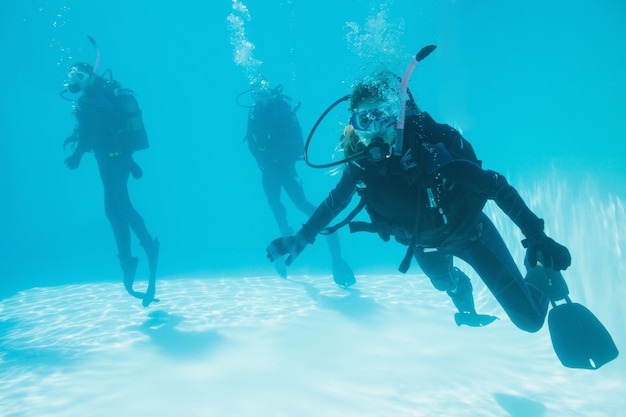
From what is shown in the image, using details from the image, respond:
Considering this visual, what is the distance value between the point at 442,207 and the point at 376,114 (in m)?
0.94

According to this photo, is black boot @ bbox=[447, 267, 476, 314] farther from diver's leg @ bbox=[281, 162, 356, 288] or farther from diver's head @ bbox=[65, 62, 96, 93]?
diver's head @ bbox=[65, 62, 96, 93]

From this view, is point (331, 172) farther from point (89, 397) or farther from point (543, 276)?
point (89, 397)

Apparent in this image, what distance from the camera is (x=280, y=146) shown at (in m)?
8.93

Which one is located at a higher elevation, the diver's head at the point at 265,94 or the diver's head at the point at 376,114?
the diver's head at the point at 265,94

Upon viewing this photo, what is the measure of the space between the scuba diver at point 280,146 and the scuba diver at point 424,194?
5.16 metres

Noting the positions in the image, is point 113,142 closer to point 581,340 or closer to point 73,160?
point 73,160

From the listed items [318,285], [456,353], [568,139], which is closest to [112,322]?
[318,285]

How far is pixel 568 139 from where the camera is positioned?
7.14 m

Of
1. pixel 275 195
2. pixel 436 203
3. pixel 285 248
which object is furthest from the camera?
pixel 275 195

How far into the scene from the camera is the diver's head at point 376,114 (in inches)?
110

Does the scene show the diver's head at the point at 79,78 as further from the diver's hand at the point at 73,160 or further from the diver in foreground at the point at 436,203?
the diver in foreground at the point at 436,203

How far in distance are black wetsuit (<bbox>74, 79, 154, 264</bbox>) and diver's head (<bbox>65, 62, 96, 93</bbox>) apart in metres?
0.12

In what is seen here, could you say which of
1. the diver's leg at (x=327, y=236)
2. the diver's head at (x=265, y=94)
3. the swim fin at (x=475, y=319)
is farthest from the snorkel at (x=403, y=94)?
the diver's head at (x=265, y=94)

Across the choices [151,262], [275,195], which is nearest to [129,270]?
[151,262]
